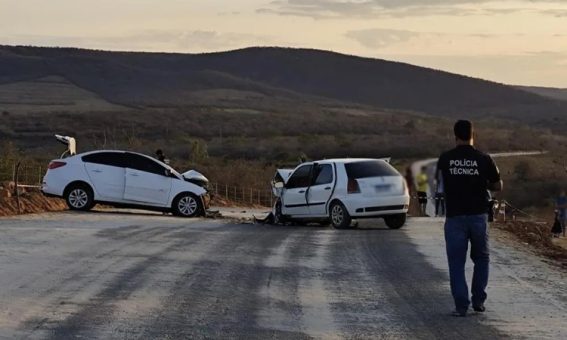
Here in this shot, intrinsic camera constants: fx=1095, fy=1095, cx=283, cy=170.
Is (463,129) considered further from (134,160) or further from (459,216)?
(134,160)

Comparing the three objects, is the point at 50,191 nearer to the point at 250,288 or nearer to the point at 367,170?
the point at 367,170

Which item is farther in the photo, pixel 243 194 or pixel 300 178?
pixel 243 194

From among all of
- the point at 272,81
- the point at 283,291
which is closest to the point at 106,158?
the point at 283,291

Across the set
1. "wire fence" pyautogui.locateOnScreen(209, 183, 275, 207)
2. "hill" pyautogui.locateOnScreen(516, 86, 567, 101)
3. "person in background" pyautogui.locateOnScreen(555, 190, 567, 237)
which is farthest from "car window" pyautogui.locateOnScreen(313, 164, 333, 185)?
"hill" pyautogui.locateOnScreen(516, 86, 567, 101)

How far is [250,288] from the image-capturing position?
13078 millimetres

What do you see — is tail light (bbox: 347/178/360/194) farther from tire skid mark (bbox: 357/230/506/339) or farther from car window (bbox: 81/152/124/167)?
car window (bbox: 81/152/124/167)

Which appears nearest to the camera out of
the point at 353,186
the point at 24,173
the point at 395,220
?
the point at 353,186

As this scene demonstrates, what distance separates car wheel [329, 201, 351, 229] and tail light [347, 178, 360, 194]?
0.40 meters

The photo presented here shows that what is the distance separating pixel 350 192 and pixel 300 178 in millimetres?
2059

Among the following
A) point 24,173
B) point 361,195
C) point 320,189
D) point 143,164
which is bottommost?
point 361,195

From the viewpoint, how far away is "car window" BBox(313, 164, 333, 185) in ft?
79.4

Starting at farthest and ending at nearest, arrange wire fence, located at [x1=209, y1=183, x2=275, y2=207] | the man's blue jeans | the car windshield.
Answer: wire fence, located at [x1=209, y1=183, x2=275, y2=207], the car windshield, the man's blue jeans

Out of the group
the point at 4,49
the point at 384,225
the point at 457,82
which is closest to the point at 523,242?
the point at 384,225

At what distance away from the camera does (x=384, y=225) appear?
25578 millimetres
